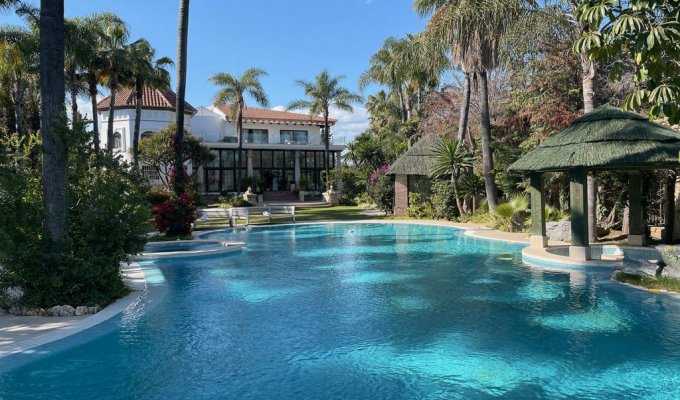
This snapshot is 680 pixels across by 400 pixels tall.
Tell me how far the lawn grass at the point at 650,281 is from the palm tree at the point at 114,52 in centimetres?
2558

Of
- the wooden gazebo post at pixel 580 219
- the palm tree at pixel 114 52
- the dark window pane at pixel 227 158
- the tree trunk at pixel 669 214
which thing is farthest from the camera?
the dark window pane at pixel 227 158

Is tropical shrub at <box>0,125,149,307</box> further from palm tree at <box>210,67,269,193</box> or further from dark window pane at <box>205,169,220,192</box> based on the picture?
dark window pane at <box>205,169,220,192</box>

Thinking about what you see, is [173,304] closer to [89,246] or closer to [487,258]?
[89,246]

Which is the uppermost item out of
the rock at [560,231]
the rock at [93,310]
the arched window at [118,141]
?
the arched window at [118,141]

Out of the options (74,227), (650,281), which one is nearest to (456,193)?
(650,281)

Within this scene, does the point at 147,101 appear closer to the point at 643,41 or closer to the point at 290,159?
the point at 290,159

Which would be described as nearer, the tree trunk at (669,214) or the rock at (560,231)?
the tree trunk at (669,214)

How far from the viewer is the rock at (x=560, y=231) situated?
664 inches

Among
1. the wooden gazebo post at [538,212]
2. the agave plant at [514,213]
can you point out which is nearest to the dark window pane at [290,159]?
the agave plant at [514,213]

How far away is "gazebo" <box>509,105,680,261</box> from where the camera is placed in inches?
486

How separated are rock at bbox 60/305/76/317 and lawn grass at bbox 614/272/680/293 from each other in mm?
10782

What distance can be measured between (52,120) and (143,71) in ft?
76.7

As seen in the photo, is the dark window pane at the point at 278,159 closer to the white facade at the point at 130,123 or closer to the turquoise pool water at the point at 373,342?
the white facade at the point at 130,123

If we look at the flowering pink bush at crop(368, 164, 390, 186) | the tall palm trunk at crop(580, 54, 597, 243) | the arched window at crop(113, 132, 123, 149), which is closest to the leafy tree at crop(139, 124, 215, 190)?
the arched window at crop(113, 132, 123, 149)
